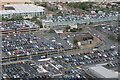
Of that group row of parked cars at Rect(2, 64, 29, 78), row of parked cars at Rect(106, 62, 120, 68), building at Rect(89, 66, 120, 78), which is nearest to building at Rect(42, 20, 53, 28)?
row of parked cars at Rect(2, 64, 29, 78)

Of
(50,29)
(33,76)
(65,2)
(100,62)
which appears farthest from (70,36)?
(65,2)

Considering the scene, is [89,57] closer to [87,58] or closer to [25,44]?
[87,58]

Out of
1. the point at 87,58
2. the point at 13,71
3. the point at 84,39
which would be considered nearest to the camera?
the point at 13,71

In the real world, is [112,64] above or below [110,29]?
below

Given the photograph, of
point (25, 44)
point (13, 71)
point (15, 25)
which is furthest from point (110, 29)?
point (13, 71)

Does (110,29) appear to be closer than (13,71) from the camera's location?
No

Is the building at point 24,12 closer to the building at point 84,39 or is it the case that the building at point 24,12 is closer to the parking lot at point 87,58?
the building at point 84,39

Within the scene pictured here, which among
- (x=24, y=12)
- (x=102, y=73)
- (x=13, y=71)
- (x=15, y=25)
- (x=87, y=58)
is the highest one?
(x=24, y=12)

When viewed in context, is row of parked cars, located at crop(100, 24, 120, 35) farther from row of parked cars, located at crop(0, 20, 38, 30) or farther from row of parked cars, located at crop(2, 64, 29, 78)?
row of parked cars, located at crop(2, 64, 29, 78)

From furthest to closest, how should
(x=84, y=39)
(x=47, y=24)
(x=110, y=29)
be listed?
(x=47, y=24) → (x=110, y=29) → (x=84, y=39)
